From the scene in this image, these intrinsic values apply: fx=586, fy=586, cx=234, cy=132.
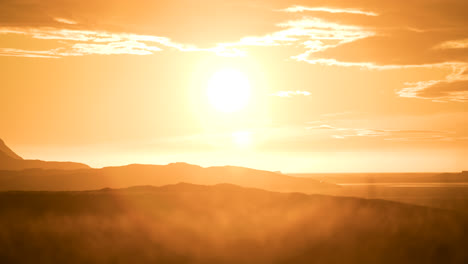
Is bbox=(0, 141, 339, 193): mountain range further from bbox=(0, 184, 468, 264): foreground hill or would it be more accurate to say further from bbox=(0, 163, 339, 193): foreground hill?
bbox=(0, 184, 468, 264): foreground hill

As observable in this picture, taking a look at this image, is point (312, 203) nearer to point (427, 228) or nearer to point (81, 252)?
point (427, 228)

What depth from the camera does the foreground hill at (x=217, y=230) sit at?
3108 cm

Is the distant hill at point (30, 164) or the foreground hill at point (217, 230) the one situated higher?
the distant hill at point (30, 164)

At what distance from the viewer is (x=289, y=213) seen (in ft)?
138

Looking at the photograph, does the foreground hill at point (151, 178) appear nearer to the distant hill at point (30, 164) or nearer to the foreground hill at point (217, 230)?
the distant hill at point (30, 164)

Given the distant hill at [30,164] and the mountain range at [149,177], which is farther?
the distant hill at [30,164]

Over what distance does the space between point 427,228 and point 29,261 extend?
24.0 metres

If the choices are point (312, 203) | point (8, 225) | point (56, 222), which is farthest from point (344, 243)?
point (8, 225)

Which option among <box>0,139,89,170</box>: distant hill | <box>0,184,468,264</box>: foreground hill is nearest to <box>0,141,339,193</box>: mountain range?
<box>0,139,89,170</box>: distant hill

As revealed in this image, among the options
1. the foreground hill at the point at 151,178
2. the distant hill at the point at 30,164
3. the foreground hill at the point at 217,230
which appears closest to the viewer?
the foreground hill at the point at 217,230

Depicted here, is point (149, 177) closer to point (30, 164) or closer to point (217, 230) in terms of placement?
point (30, 164)

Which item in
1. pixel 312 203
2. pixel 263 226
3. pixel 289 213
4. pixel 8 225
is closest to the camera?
pixel 8 225

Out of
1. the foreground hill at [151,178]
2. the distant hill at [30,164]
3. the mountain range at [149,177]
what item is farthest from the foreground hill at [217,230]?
the distant hill at [30,164]

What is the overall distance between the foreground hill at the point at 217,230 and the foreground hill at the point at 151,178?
3318 inches
